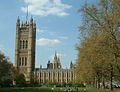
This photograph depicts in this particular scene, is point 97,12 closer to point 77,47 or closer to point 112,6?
point 112,6

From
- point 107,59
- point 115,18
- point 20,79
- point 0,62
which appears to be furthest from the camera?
point 20,79

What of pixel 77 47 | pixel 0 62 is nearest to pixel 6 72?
pixel 0 62

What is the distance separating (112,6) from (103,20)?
149 centimetres

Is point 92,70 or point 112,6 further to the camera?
point 92,70

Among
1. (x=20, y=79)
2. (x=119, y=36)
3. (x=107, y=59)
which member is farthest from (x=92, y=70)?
(x=20, y=79)

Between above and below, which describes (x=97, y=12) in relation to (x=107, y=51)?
above

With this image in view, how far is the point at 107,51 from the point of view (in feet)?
110

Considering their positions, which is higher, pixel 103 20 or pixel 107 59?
pixel 103 20

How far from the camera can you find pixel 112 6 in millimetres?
32031

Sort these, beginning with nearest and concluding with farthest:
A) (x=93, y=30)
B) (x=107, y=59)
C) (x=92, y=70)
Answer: (x=93, y=30), (x=107, y=59), (x=92, y=70)

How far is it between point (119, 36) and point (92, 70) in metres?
32.9

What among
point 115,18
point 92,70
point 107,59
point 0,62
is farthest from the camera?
point 0,62

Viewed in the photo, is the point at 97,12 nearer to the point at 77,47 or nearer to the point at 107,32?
the point at 107,32

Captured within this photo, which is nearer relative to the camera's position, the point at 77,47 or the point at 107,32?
the point at 107,32
